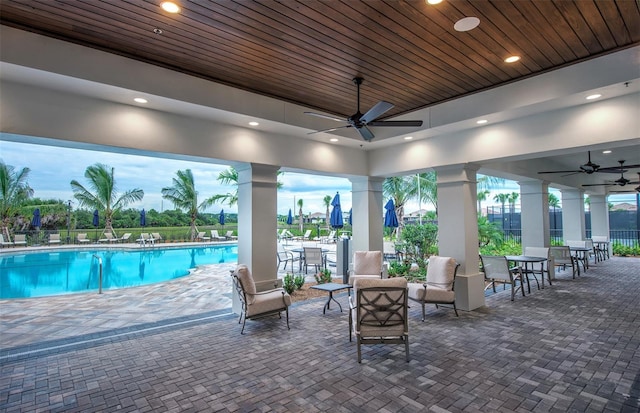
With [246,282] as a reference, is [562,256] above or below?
below

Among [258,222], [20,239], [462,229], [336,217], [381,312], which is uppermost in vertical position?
[336,217]

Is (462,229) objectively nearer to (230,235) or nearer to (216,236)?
(216,236)

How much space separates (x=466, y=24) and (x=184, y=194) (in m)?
19.9

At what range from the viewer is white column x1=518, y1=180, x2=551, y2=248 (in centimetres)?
945

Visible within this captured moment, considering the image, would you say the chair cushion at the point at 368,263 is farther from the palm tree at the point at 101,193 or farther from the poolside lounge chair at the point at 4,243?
the poolside lounge chair at the point at 4,243

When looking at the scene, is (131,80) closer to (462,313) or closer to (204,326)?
(204,326)

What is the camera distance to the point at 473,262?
257 inches

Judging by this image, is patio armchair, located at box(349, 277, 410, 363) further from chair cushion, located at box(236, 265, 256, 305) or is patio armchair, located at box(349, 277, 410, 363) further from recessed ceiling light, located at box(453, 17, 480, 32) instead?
recessed ceiling light, located at box(453, 17, 480, 32)

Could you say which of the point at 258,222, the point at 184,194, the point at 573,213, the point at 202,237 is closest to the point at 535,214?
the point at 573,213

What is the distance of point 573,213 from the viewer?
13.5m

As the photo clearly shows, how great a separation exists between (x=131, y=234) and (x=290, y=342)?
19.0m

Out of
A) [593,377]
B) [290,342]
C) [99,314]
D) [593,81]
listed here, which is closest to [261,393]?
[290,342]

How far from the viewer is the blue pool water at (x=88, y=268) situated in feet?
30.6

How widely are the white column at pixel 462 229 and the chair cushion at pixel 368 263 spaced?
1391 millimetres
